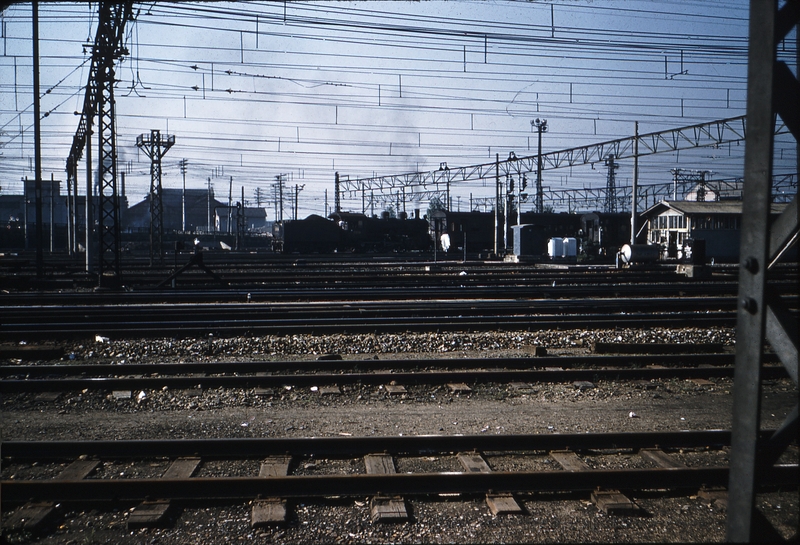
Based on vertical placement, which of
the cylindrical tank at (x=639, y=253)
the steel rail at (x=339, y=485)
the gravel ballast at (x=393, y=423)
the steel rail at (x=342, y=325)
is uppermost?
the cylindrical tank at (x=639, y=253)

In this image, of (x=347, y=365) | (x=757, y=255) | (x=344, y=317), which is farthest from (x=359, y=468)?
(x=344, y=317)

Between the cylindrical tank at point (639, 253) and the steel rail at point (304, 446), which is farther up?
the cylindrical tank at point (639, 253)

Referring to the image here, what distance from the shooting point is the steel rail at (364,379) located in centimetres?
745

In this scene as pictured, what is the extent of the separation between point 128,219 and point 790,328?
10074cm

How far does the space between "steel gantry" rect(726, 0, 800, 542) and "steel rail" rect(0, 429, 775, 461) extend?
3266 mm

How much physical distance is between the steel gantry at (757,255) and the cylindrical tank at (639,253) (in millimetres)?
27269

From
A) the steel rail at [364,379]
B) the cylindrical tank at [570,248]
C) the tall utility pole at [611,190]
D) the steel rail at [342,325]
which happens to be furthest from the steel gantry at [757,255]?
the tall utility pole at [611,190]

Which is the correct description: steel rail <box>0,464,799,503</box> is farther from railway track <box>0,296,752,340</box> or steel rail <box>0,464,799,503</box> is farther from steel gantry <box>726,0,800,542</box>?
railway track <box>0,296,752,340</box>

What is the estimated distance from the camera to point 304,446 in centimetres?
525

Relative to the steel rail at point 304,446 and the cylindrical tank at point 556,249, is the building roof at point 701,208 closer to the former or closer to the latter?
the cylindrical tank at point 556,249

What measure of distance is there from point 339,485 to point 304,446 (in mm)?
892

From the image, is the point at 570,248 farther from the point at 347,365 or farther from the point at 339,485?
the point at 339,485

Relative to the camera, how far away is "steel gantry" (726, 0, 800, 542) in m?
1.96

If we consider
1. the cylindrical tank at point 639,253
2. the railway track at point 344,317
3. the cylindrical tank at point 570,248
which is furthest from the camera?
the cylindrical tank at point 570,248
